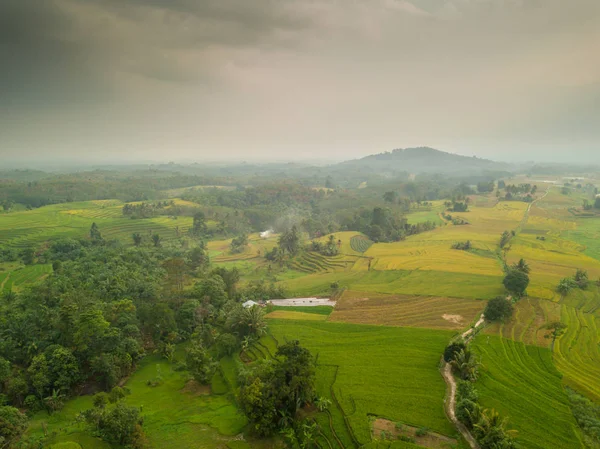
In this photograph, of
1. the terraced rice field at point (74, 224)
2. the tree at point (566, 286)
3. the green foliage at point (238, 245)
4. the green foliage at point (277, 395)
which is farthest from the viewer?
the green foliage at point (238, 245)

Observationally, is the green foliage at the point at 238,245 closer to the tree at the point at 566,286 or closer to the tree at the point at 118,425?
the tree at the point at 118,425

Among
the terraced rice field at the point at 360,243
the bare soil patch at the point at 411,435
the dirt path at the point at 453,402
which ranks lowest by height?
the bare soil patch at the point at 411,435

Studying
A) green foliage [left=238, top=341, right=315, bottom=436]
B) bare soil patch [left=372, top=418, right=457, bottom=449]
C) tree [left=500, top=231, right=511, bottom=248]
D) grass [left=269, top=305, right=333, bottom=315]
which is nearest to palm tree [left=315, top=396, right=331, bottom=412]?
green foliage [left=238, top=341, right=315, bottom=436]

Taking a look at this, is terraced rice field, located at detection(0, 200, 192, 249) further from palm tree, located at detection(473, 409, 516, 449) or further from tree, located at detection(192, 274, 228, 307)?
palm tree, located at detection(473, 409, 516, 449)

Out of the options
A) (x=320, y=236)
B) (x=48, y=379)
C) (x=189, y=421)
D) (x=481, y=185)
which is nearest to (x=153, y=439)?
(x=189, y=421)

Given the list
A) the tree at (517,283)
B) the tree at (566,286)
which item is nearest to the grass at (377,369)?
the tree at (517,283)

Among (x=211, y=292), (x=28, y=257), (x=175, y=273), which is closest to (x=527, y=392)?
(x=211, y=292)
